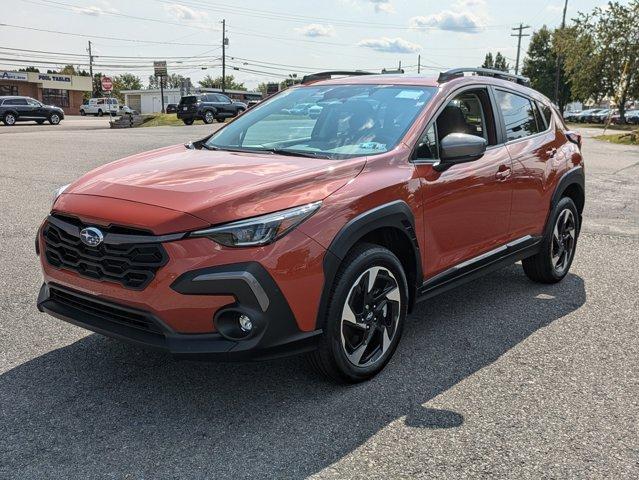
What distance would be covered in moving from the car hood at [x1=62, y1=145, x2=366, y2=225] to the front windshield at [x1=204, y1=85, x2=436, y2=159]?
30cm

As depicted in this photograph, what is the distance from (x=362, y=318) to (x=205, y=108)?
32.2 m

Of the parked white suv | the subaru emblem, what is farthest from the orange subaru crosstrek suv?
the parked white suv

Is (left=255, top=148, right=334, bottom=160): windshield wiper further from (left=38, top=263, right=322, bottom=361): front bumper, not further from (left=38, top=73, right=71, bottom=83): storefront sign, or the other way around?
(left=38, top=73, right=71, bottom=83): storefront sign

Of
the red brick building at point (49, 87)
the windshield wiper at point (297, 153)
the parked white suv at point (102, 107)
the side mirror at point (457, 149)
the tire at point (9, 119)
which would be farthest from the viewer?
the red brick building at point (49, 87)

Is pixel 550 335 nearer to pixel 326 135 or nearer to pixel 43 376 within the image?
pixel 326 135

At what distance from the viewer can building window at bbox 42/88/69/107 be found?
74938mm

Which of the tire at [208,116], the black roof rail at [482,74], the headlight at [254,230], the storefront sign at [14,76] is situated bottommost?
the tire at [208,116]

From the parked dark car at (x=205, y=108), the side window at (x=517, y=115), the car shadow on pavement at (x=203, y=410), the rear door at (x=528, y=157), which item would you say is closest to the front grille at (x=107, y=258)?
the car shadow on pavement at (x=203, y=410)

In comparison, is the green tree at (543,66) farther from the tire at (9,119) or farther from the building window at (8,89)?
the tire at (9,119)

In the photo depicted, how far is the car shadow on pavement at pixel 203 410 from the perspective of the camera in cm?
282

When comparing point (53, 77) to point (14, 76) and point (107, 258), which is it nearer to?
point (14, 76)

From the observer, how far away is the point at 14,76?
229ft

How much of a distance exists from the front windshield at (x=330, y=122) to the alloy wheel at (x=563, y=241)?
2135 millimetres

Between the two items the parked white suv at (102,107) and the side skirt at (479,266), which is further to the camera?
the parked white suv at (102,107)
